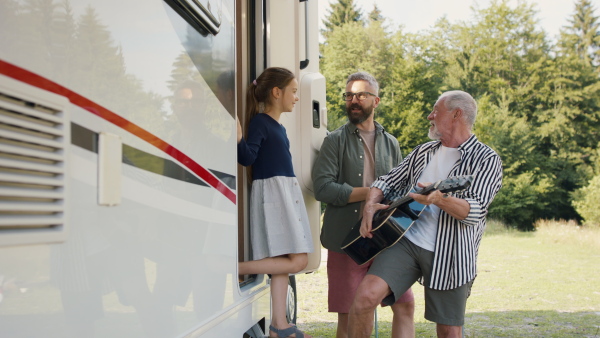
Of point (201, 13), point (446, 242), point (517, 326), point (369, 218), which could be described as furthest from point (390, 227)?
point (517, 326)

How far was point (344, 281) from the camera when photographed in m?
3.82

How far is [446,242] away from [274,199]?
880mm

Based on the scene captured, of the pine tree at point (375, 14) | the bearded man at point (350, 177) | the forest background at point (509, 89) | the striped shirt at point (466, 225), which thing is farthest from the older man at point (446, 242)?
the pine tree at point (375, 14)

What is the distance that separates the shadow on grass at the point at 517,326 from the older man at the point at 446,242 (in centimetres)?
237

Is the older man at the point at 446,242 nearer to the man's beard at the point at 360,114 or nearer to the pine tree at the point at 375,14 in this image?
the man's beard at the point at 360,114

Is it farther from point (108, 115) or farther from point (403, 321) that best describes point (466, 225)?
point (108, 115)

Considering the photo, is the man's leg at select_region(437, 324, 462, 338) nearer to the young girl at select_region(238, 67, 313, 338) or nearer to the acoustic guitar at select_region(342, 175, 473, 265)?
the acoustic guitar at select_region(342, 175, 473, 265)

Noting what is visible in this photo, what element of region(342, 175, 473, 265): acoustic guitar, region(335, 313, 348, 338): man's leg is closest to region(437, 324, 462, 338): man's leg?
region(342, 175, 473, 265): acoustic guitar

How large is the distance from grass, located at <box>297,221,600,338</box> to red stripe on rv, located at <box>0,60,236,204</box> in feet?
11.9

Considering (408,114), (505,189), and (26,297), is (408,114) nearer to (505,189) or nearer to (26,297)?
(505,189)

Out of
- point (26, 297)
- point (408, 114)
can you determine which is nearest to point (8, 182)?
point (26, 297)

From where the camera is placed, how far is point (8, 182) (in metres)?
1.09

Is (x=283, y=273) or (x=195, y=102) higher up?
(x=195, y=102)

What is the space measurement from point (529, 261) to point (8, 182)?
37.1 ft
